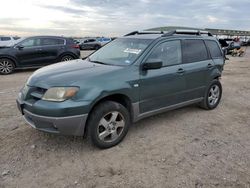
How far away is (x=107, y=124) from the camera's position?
3811 mm

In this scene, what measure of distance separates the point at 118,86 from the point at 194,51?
2.22 meters

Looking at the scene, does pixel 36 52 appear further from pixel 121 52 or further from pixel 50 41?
pixel 121 52

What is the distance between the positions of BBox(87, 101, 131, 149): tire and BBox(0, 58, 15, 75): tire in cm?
850

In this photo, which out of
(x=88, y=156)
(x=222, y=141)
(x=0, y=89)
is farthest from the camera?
(x=0, y=89)

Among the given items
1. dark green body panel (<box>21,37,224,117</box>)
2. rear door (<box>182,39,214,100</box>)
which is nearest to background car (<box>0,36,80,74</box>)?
dark green body panel (<box>21,37,224,117</box>)

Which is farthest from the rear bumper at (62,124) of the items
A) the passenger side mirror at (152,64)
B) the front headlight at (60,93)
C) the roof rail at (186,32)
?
the roof rail at (186,32)

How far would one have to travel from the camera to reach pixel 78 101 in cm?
345

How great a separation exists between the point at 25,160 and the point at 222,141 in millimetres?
2999

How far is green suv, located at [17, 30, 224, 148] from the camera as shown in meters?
3.48

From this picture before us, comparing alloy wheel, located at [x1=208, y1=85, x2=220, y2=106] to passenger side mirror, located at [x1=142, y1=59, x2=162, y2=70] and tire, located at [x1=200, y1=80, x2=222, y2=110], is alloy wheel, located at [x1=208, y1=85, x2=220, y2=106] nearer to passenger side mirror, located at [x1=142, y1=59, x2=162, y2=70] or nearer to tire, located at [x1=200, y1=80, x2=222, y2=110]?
tire, located at [x1=200, y1=80, x2=222, y2=110]

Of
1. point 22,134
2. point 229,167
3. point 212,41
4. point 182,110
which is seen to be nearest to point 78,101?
point 22,134

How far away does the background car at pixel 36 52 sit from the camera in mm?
10828

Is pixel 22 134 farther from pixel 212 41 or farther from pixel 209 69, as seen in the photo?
pixel 212 41

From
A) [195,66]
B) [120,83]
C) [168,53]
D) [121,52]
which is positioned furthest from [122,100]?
[195,66]
